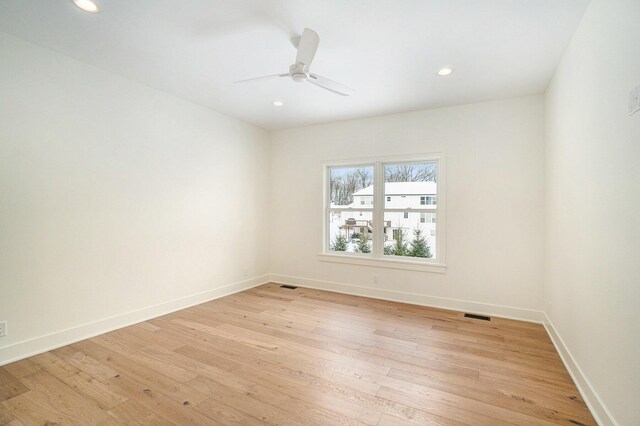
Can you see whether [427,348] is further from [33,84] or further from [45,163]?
[33,84]

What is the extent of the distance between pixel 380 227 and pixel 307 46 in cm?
293

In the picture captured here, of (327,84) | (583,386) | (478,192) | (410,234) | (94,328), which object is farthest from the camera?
(410,234)

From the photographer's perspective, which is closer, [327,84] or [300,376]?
[300,376]

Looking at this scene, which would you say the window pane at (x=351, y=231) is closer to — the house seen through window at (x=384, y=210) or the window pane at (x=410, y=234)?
the house seen through window at (x=384, y=210)

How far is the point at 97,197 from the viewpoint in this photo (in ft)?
9.96

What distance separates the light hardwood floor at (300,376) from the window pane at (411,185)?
1662mm

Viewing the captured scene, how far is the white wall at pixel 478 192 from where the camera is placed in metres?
3.54

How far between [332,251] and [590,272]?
3413 millimetres

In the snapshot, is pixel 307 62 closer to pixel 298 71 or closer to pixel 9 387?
pixel 298 71

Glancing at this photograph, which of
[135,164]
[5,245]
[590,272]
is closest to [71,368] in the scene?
[5,245]

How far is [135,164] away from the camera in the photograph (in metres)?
3.37

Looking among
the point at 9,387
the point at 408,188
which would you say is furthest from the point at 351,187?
the point at 9,387

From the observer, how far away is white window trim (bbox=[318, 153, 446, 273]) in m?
4.02

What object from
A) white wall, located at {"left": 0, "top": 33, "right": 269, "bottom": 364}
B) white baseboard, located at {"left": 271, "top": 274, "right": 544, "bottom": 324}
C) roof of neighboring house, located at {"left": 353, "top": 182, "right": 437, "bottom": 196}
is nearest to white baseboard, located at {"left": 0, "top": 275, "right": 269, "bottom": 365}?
white wall, located at {"left": 0, "top": 33, "right": 269, "bottom": 364}
